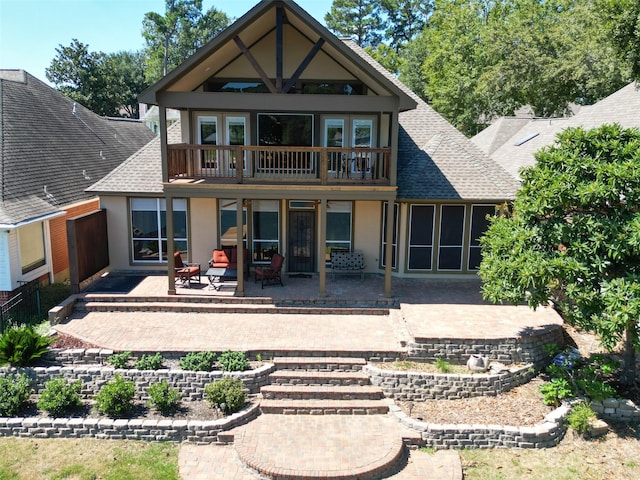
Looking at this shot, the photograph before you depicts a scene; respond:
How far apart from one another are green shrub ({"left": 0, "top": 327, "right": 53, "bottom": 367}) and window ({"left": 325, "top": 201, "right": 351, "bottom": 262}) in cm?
864

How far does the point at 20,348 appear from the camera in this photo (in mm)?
10484

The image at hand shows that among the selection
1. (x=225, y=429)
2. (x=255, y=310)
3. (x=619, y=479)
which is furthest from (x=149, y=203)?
(x=619, y=479)

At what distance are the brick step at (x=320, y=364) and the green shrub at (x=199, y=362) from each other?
139cm

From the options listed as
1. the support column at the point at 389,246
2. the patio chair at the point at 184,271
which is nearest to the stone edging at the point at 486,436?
the support column at the point at 389,246

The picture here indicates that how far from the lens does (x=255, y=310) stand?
13.4 m

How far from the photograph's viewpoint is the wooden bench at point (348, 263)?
51.5 feet

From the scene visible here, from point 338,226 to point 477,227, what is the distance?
4422 millimetres

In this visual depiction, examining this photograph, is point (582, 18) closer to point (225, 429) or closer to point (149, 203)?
point (149, 203)

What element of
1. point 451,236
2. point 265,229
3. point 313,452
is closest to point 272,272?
point 265,229

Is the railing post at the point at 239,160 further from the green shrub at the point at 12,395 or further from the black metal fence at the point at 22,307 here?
the green shrub at the point at 12,395

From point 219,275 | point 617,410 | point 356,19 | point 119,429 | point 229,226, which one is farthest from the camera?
point 356,19

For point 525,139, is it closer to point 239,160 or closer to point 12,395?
point 239,160

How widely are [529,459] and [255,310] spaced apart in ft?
24.3

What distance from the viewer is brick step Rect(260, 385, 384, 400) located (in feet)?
33.6
